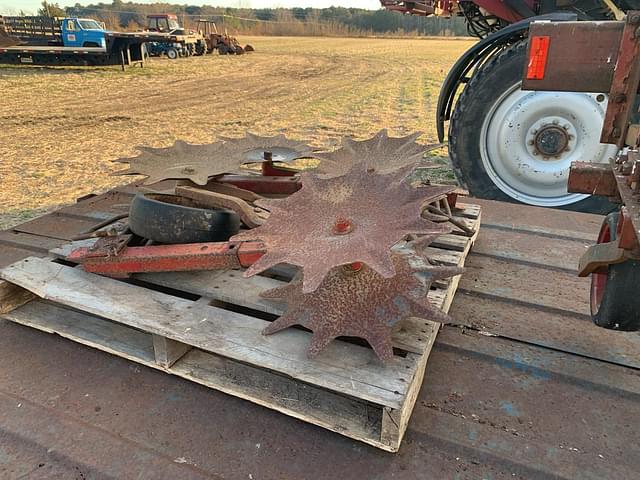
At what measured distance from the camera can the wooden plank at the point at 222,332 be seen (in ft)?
4.53

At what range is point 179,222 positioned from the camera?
188 cm

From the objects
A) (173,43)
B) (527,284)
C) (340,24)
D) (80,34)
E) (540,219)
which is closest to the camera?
(527,284)

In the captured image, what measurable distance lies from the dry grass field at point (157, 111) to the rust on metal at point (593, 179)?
3.58 meters

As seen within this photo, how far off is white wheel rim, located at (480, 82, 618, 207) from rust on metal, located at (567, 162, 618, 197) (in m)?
1.58

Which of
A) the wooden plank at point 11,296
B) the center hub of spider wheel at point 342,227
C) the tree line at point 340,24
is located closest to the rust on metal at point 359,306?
the center hub of spider wheel at point 342,227

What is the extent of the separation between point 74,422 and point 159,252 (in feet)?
2.08

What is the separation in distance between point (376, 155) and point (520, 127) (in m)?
1.20

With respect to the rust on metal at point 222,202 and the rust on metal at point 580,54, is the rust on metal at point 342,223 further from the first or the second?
the rust on metal at point 580,54

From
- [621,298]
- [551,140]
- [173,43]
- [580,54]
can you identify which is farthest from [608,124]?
[173,43]

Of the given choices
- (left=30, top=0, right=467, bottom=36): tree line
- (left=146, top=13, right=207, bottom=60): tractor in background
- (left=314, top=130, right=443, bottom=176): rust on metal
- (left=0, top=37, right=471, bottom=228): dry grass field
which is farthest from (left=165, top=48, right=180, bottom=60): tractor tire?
(left=30, top=0, right=467, bottom=36): tree line

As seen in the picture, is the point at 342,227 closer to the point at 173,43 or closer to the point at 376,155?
the point at 376,155

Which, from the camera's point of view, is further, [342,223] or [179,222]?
[179,222]

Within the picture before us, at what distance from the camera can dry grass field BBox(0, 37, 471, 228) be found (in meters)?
4.81

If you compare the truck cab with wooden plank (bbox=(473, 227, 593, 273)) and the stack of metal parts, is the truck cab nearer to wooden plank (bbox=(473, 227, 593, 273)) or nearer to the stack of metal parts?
wooden plank (bbox=(473, 227, 593, 273))
